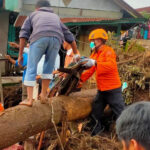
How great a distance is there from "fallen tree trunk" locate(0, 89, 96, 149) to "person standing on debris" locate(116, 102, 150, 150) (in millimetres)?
1593

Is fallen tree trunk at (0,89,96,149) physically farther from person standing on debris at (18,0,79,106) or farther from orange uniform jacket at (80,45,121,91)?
orange uniform jacket at (80,45,121,91)

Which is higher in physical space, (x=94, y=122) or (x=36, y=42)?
(x=36, y=42)

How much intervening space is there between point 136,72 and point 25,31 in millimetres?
3414

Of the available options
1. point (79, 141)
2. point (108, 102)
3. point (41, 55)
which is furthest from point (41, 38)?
point (79, 141)

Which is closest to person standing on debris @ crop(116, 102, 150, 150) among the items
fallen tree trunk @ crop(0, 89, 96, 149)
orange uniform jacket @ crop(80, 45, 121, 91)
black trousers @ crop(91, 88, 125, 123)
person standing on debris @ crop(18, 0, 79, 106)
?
fallen tree trunk @ crop(0, 89, 96, 149)

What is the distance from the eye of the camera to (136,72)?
5832 mm

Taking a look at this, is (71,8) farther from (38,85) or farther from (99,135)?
(99,135)

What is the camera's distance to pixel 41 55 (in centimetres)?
343

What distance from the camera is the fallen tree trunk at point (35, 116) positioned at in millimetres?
2492

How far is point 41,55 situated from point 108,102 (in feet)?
4.81

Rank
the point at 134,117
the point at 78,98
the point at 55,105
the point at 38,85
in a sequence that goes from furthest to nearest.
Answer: the point at 38,85 < the point at 78,98 < the point at 55,105 < the point at 134,117

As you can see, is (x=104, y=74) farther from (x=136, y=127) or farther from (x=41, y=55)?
(x=136, y=127)

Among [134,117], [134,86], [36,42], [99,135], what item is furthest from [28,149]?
[134,86]

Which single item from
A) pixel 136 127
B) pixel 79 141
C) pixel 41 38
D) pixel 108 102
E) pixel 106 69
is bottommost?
pixel 79 141
